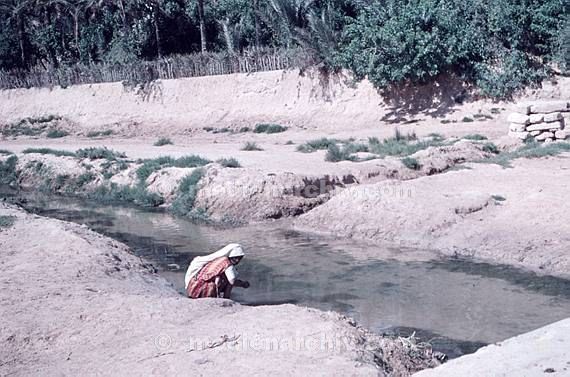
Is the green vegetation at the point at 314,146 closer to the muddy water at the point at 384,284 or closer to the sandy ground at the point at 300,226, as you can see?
the sandy ground at the point at 300,226

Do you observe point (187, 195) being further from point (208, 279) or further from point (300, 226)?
point (208, 279)

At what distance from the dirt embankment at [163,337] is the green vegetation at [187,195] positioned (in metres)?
7.54

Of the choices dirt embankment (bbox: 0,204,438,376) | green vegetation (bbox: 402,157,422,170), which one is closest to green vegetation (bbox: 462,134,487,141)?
green vegetation (bbox: 402,157,422,170)

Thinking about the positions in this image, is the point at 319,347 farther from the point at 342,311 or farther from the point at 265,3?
the point at 265,3

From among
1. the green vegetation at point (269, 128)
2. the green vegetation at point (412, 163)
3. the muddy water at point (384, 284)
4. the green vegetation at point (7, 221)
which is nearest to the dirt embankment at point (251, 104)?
the green vegetation at point (269, 128)

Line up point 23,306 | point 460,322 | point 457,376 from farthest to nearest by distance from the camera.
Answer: point 460,322
point 23,306
point 457,376

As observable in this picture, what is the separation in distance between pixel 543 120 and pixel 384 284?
36.5ft

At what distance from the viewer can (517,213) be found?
13.3 metres

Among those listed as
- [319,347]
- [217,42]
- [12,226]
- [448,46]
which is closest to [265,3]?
[217,42]

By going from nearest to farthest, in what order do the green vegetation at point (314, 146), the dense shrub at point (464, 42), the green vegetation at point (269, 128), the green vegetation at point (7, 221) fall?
the green vegetation at point (7, 221)
the green vegetation at point (314, 146)
the dense shrub at point (464, 42)
the green vegetation at point (269, 128)

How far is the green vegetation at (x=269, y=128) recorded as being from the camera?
30.3m

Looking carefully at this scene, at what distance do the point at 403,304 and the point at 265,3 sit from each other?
91.2 feet

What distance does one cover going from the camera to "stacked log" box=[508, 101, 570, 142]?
20.0 meters

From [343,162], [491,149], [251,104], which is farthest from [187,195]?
[251,104]
